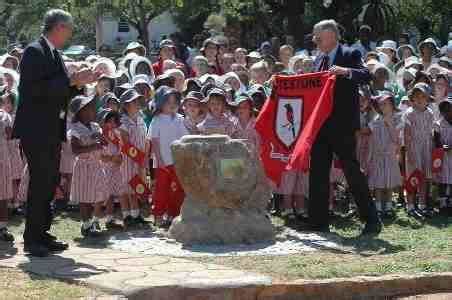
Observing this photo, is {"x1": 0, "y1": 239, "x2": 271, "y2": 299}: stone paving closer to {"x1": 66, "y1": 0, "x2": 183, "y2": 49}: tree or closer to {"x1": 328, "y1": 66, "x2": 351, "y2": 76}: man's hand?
{"x1": 328, "y1": 66, "x2": 351, "y2": 76}: man's hand

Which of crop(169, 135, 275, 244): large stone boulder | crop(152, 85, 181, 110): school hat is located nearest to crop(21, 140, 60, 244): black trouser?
crop(169, 135, 275, 244): large stone boulder

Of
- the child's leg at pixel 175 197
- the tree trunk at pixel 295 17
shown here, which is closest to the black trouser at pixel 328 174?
the child's leg at pixel 175 197

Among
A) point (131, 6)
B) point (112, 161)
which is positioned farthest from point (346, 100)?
point (131, 6)

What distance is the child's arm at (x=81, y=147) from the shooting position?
936 cm

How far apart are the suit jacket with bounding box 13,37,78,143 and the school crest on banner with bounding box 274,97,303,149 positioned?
2.76 meters

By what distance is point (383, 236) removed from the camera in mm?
9711

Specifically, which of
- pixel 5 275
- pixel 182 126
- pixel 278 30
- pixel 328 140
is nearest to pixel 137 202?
pixel 182 126

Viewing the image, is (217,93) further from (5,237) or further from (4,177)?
(5,237)

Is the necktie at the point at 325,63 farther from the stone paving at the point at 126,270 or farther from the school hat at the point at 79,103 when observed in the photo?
the stone paving at the point at 126,270

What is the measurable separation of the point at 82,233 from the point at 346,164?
2.85 metres

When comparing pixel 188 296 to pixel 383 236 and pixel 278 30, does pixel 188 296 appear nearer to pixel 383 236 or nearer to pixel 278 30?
Answer: pixel 383 236

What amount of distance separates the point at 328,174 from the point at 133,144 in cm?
223

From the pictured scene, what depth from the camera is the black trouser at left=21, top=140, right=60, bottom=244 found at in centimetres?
822

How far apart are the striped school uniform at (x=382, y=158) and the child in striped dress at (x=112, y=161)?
3058mm
